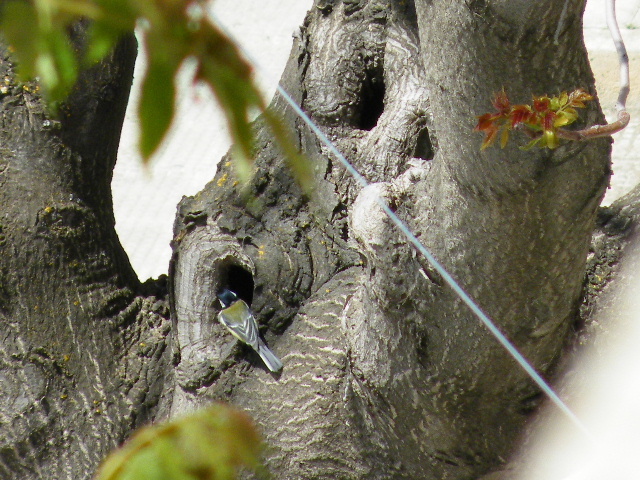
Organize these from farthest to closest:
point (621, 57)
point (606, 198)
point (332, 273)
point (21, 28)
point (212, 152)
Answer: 1. point (212, 152)
2. point (606, 198)
3. point (332, 273)
4. point (621, 57)
5. point (21, 28)

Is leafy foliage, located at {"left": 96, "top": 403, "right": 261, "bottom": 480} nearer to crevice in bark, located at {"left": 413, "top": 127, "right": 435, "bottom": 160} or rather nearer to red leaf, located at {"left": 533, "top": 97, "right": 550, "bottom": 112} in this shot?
red leaf, located at {"left": 533, "top": 97, "right": 550, "bottom": 112}

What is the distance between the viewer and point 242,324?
6.21 feet

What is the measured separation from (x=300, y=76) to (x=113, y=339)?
0.89 meters

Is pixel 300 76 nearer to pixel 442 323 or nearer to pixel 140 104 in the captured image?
pixel 442 323

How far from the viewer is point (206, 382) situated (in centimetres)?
194

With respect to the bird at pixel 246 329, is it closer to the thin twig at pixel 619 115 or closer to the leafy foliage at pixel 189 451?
the thin twig at pixel 619 115

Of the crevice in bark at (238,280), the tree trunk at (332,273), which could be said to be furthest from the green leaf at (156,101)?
the crevice in bark at (238,280)

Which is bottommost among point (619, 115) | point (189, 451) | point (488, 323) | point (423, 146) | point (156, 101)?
point (488, 323)

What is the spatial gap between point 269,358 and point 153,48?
A: 4.71 feet

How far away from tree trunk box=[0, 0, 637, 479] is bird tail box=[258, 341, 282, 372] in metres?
0.03

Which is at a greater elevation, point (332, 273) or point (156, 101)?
point (156, 101)

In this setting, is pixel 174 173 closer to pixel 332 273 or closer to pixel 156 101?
pixel 332 273

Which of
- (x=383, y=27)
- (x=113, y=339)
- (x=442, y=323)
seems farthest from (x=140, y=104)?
(x=383, y=27)

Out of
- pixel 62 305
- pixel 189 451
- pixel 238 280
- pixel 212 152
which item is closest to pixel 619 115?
pixel 189 451
